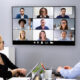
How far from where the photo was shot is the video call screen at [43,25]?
4586mm

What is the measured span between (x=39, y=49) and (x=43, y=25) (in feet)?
1.67

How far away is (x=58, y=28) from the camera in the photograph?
15.1 feet

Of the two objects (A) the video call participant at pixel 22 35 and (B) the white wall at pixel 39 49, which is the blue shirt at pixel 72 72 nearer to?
(B) the white wall at pixel 39 49

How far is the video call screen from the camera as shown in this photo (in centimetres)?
459

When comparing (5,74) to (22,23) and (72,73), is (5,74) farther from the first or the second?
(22,23)

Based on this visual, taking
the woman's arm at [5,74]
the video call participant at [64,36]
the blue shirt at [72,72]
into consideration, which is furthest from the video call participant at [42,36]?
the blue shirt at [72,72]

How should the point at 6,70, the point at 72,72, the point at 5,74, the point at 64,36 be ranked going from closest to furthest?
the point at 72,72
the point at 5,74
the point at 6,70
the point at 64,36

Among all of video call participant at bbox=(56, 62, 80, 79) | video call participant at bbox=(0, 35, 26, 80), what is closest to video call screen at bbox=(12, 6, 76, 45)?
video call participant at bbox=(0, 35, 26, 80)

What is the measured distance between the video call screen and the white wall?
0.30 ft

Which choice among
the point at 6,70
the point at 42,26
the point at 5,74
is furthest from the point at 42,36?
the point at 5,74

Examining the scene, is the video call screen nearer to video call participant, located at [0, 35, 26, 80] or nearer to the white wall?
the white wall

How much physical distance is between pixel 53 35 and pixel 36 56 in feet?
1.85

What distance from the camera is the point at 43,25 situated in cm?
464

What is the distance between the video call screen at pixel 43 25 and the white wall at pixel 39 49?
91 millimetres
